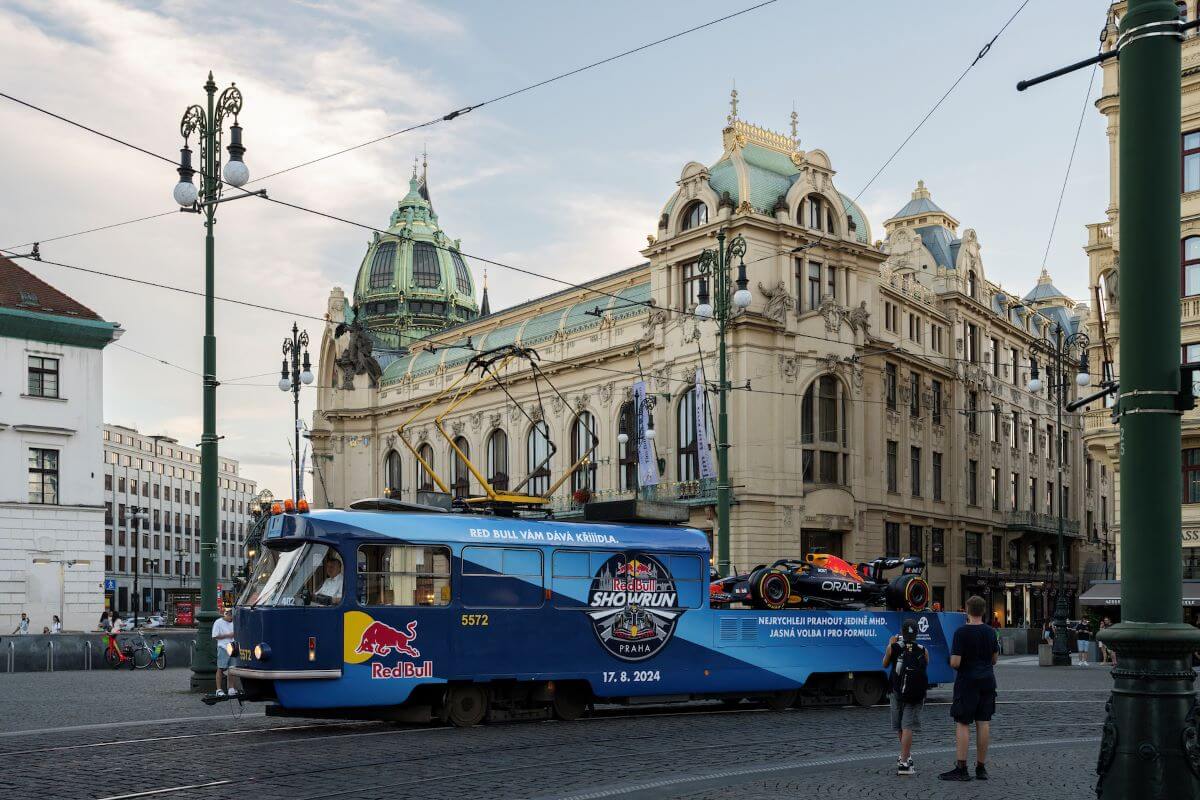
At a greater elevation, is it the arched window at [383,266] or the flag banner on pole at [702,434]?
the arched window at [383,266]

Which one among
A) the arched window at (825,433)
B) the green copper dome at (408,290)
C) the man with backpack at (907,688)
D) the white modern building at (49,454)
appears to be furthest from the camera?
the green copper dome at (408,290)

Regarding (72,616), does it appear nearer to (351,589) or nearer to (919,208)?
(351,589)

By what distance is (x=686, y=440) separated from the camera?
58.0 metres

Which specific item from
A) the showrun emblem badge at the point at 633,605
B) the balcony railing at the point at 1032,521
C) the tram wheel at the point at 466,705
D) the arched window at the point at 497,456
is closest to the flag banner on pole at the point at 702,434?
the arched window at the point at 497,456

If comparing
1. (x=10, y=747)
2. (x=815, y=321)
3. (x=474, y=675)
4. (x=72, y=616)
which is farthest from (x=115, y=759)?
(x=815, y=321)

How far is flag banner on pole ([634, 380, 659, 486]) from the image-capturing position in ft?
184

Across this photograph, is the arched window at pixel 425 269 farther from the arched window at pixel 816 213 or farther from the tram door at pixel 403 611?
the tram door at pixel 403 611

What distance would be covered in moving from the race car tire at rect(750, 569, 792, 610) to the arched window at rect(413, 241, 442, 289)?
258ft

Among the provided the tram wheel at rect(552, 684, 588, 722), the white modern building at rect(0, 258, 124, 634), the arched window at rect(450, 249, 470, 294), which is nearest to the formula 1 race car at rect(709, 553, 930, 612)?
the tram wheel at rect(552, 684, 588, 722)

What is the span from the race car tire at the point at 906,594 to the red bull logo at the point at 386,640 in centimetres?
842

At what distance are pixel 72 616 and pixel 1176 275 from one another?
43.7 metres

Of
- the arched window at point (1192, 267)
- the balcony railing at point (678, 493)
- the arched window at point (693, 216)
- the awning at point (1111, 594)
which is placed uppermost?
the arched window at point (693, 216)

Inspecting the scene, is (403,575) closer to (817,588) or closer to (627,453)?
(817,588)

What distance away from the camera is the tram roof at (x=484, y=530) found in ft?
56.8
